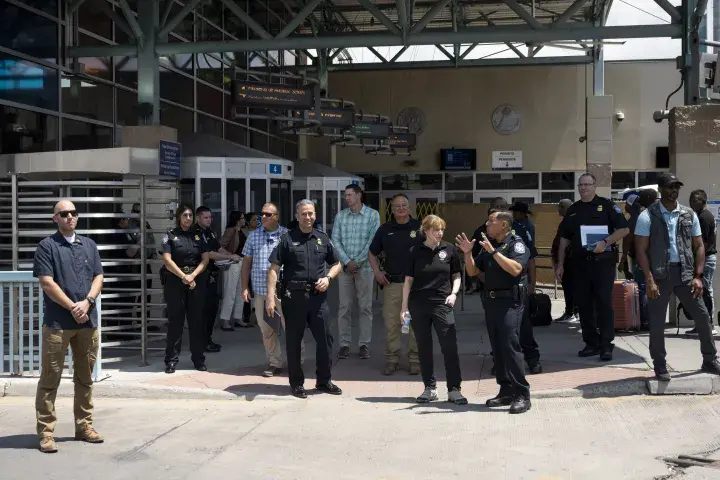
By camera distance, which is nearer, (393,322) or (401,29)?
(393,322)

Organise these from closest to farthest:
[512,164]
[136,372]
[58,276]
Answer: [58,276] < [136,372] < [512,164]

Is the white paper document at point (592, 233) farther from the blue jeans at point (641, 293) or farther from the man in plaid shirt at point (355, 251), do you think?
the man in plaid shirt at point (355, 251)

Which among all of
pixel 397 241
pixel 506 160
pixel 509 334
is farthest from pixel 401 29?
pixel 506 160

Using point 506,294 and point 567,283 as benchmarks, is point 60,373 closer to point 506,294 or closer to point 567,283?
point 506,294

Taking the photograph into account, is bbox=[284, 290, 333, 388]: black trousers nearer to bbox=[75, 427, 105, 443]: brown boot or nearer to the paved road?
the paved road

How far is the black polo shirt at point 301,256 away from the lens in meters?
8.98

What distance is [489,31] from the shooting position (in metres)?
15.9

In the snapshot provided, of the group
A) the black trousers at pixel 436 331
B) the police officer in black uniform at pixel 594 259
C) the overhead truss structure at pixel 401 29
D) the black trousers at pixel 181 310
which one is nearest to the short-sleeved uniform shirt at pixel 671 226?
the police officer in black uniform at pixel 594 259

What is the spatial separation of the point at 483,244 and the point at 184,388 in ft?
11.6

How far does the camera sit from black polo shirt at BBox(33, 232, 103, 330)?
7.18 m

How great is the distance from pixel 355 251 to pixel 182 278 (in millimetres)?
2066

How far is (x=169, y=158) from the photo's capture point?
45.7 ft

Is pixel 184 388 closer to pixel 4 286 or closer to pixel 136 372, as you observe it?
pixel 136 372

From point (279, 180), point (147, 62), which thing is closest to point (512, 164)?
point (279, 180)
